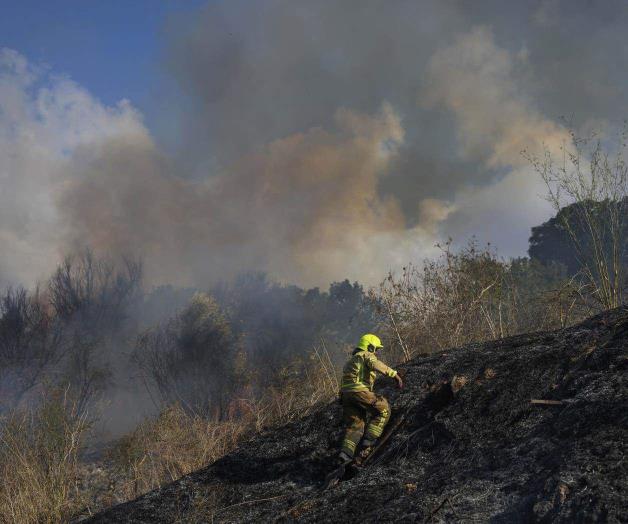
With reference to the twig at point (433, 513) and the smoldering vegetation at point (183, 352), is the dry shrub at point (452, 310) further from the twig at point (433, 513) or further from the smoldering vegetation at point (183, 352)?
the twig at point (433, 513)

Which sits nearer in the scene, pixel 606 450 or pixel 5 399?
pixel 606 450

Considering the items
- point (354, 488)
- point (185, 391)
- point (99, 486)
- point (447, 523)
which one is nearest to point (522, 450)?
point (447, 523)

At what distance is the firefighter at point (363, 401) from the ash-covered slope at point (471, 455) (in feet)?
0.96

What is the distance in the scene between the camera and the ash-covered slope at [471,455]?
497 centimetres

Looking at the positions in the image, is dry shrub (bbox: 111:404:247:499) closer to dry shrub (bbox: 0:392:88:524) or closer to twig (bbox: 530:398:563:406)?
dry shrub (bbox: 0:392:88:524)

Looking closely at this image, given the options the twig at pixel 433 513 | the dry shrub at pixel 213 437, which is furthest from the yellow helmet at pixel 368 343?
→ the dry shrub at pixel 213 437

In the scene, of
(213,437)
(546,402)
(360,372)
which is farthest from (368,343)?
(213,437)

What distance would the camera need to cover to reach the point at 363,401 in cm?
766

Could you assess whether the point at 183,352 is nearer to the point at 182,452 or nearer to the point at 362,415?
the point at 182,452

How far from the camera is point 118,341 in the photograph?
114 ft

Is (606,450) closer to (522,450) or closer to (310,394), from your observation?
(522,450)

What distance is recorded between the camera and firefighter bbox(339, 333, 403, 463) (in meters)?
7.55

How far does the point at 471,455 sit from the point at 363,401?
5.71ft

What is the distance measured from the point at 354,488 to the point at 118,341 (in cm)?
3066
